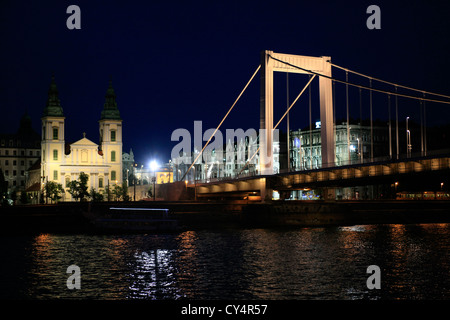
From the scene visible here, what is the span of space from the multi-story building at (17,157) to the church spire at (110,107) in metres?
40.1

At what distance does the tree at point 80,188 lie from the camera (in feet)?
365

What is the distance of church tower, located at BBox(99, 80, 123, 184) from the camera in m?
130

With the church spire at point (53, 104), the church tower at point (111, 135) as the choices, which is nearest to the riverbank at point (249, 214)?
the church tower at point (111, 135)

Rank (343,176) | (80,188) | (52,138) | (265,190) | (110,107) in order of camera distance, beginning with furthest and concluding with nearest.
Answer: (110,107) → (52,138) → (80,188) → (265,190) → (343,176)

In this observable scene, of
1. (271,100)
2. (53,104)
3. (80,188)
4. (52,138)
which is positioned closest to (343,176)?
(271,100)

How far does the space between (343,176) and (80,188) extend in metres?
65.1

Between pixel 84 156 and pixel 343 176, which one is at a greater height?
pixel 84 156

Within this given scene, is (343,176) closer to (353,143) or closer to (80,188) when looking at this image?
(353,143)

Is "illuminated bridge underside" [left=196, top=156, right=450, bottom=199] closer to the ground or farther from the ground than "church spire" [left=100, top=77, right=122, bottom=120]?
closer to the ground

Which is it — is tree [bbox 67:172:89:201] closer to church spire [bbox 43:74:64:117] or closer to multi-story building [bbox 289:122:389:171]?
church spire [bbox 43:74:64:117]

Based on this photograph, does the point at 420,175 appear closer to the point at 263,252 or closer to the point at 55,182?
the point at 263,252

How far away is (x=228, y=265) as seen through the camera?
3556 cm

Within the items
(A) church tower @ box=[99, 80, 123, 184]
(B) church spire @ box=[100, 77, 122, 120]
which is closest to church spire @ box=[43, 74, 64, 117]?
(B) church spire @ box=[100, 77, 122, 120]

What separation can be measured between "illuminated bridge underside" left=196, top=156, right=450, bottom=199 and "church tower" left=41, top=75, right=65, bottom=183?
58389 mm
